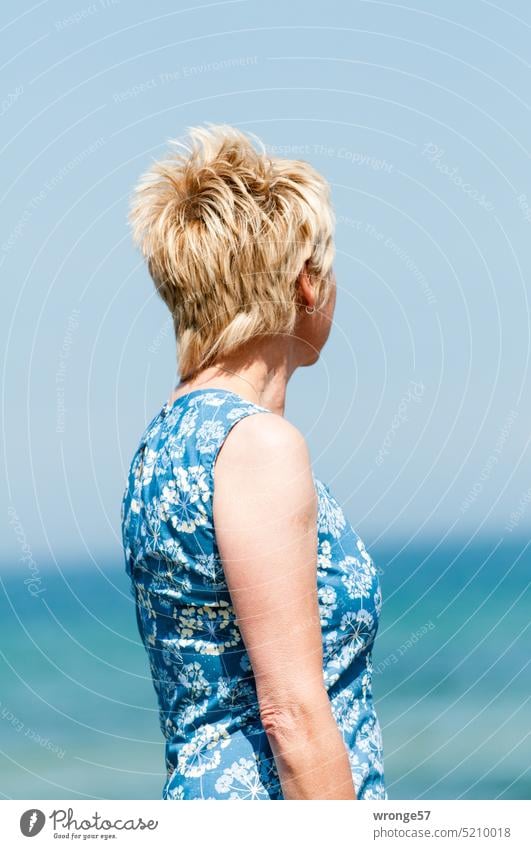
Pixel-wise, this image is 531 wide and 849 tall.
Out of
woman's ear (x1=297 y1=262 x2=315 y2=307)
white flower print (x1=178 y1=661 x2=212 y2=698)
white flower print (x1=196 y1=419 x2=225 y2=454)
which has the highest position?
woman's ear (x1=297 y1=262 x2=315 y2=307)

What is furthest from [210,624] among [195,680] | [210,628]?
[195,680]

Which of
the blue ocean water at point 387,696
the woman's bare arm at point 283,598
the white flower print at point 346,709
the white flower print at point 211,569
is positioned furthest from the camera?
the blue ocean water at point 387,696

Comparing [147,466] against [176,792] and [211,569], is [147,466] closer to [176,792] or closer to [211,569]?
[211,569]

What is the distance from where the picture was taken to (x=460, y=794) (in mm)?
10875

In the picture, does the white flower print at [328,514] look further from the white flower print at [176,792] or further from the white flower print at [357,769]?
the white flower print at [176,792]

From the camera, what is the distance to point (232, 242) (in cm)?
231

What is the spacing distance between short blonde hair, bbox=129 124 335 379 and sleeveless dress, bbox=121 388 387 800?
0.51ft

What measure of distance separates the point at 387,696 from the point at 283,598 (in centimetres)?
1119

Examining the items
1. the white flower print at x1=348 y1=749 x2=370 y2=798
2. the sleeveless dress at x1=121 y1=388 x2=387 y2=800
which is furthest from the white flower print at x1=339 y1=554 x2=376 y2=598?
the white flower print at x1=348 y1=749 x2=370 y2=798

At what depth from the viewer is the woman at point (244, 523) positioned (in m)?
2.12

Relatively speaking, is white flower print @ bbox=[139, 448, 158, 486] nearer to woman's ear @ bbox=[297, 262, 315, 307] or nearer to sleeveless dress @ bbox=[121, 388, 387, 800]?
sleeveless dress @ bbox=[121, 388, 387, 800]

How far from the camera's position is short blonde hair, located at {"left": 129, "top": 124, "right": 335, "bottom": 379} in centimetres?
231

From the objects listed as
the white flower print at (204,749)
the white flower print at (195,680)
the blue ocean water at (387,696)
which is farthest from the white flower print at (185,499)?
the blue ocean water at (387,696)
